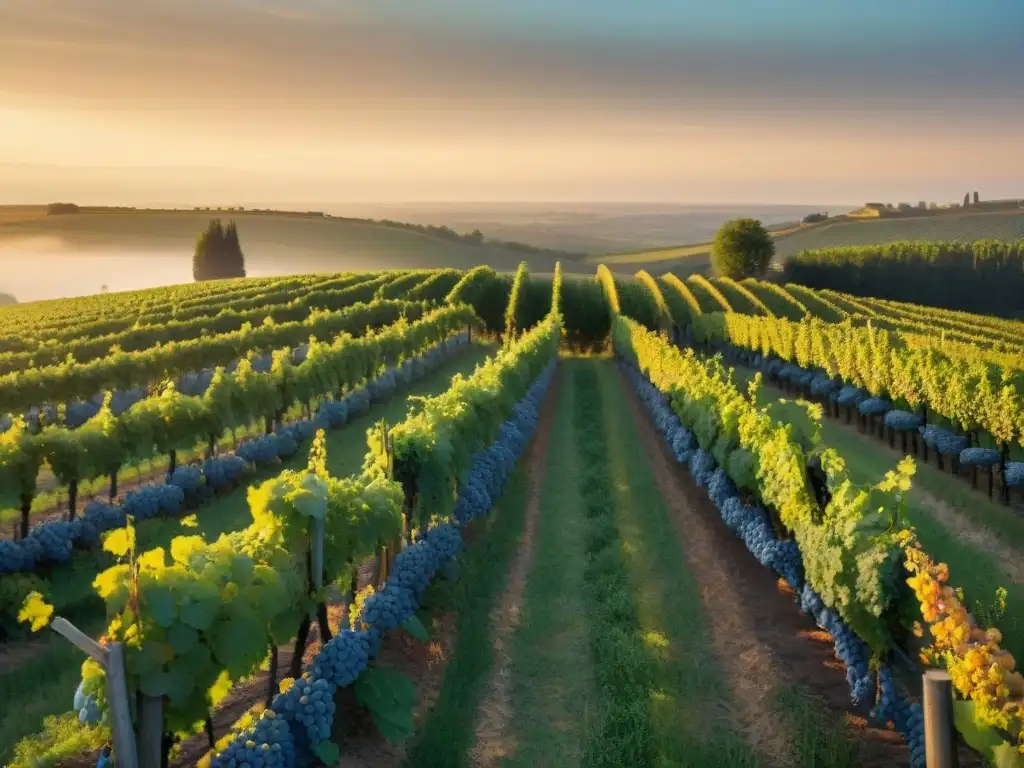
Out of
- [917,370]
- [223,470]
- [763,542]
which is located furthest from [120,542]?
[917,370]

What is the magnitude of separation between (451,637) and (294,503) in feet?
10.3

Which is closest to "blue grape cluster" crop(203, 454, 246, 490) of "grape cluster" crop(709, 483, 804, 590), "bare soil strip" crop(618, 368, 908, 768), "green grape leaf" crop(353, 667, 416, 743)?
"bare soil strip" crop(618, 368, 908, 768)

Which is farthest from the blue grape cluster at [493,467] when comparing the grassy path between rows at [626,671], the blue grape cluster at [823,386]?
the blue grape cluster at [823,386]

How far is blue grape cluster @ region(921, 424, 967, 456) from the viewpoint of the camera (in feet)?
58.7

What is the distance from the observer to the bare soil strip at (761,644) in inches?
300

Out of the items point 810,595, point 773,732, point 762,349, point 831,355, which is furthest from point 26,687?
point 762,349

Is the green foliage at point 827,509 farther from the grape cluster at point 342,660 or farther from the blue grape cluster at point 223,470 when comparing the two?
the blue grape cluster at point 223,470

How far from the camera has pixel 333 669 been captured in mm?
7117

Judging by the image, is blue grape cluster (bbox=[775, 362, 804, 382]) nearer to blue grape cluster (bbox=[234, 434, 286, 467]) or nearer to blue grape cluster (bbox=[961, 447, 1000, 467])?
blue grape cluster (bbox=[961, 447, 1000, 467])

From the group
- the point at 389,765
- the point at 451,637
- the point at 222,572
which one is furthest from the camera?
the point at 451,637

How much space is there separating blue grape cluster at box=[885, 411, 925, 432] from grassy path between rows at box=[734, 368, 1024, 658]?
65 cm

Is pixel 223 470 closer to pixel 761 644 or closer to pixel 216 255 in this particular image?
pixel 761 644

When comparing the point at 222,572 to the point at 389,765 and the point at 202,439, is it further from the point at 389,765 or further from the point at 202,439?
the point at 202,439

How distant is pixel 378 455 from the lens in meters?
10.1
